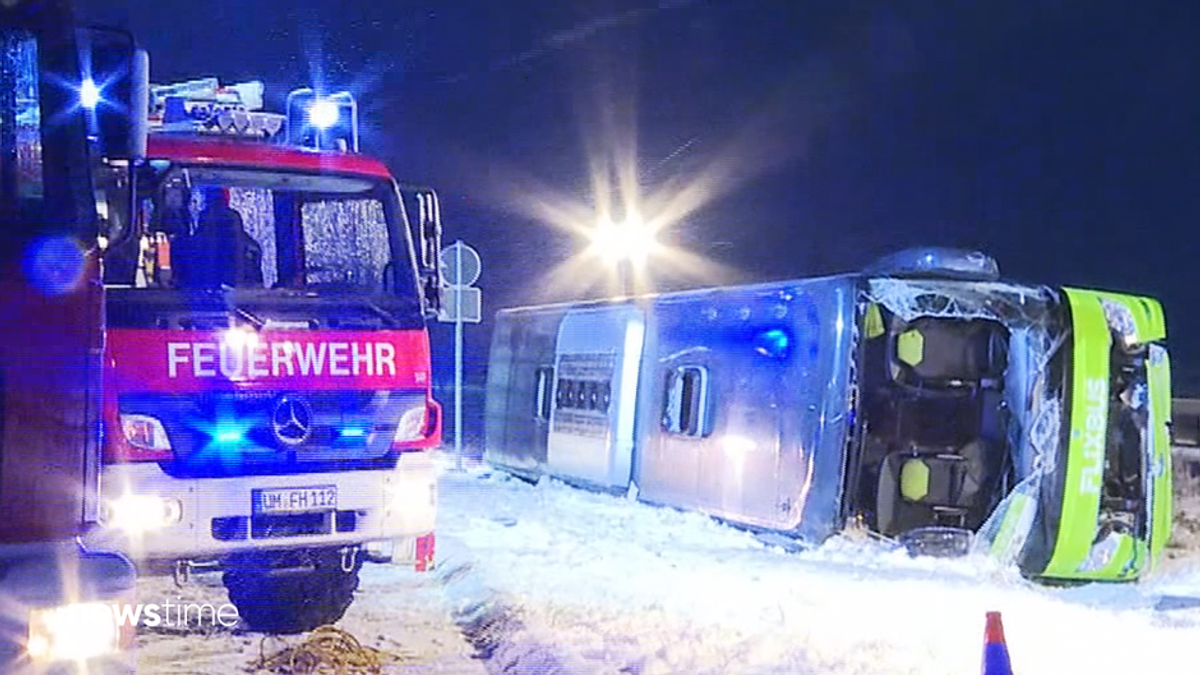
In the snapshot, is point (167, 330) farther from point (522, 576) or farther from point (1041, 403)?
point (1041, 403)

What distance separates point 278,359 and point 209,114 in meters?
2.33

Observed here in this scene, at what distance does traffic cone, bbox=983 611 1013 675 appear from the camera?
18.6 ft

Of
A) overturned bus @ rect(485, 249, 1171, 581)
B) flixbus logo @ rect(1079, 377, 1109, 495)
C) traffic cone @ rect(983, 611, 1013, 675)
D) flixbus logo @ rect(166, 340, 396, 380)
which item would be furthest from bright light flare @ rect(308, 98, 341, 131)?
flixbus logo @ rect(1079, 377, 1109, 495)

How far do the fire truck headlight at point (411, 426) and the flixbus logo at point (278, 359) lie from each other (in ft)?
0.90

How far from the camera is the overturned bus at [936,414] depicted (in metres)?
10.4

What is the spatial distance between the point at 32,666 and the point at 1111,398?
329 inches

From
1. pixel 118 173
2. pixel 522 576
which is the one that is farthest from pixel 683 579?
pixel 118 173

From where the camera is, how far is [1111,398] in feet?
34.7

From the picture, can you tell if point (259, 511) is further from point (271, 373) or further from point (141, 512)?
point (271, 373)

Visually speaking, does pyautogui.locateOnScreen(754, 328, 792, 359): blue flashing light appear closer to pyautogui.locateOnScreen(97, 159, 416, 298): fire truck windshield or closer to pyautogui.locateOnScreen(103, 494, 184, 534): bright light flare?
pyautogui.locateOnScreen(97, 159, 416, 298): fire truck windshield

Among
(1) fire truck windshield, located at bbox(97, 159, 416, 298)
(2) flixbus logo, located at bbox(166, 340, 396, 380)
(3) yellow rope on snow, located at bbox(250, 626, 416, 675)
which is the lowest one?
(3) yellow rope on snow, located at bbox(250, 626, 416, 675)

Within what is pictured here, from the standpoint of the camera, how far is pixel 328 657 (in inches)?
299

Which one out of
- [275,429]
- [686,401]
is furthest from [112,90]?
[686,401]

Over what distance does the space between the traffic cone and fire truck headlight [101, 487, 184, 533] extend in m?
4.18
